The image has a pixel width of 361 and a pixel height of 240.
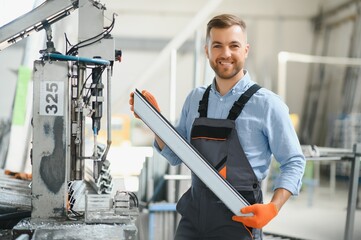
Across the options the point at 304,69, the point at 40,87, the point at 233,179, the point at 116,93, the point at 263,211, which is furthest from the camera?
the point at 304,69

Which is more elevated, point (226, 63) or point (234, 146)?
point (226, 63)

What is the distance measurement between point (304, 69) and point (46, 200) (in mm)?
7509

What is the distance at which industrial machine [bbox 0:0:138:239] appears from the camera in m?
1.59

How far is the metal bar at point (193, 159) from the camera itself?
50.4 inches

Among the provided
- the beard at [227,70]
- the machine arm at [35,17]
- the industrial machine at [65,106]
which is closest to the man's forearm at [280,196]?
the beard at [227,70]

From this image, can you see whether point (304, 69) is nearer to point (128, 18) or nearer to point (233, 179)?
point (128, 18)

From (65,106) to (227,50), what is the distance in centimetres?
63

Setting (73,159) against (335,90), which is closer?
(73,159)

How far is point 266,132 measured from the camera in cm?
140

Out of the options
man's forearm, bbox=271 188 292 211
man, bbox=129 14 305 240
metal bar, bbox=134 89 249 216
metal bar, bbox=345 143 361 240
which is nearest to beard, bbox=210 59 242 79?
man, bbox=129 14 305 240

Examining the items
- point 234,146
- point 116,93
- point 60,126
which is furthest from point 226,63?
point 116,93

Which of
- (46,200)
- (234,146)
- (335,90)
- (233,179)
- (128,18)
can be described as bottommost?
(46,200)

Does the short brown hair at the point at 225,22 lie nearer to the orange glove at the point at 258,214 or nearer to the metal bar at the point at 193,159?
the metal bar at the point at 193,159

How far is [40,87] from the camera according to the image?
1.59 metres
